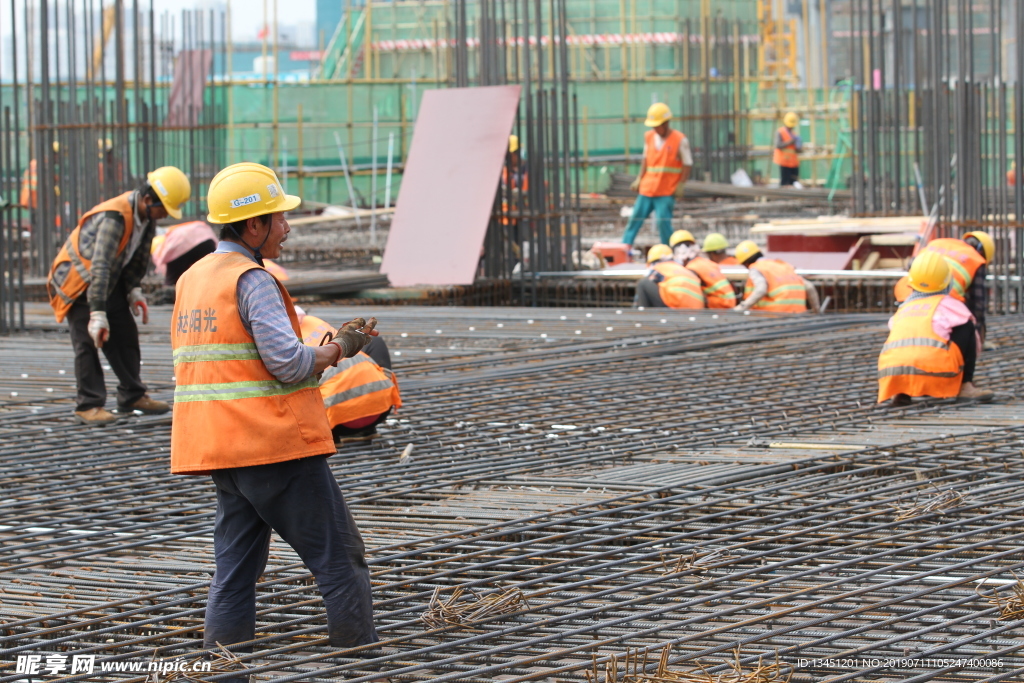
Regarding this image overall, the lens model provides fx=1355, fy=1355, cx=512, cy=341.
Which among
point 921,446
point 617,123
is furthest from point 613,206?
point 921,446

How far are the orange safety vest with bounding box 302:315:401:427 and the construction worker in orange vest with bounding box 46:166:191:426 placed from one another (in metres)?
1.08

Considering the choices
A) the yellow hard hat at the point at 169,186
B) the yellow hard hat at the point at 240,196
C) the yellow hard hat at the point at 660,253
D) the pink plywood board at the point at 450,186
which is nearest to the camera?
the yellow hard hat at the point at 240,196

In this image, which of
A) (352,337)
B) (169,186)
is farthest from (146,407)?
(352,337)

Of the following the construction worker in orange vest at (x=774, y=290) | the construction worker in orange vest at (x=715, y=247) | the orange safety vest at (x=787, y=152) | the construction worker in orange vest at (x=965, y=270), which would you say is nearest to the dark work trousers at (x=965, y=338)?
the construction worker in orange vest at (x=965, y=270)

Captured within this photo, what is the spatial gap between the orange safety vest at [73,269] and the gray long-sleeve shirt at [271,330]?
3.34 meters

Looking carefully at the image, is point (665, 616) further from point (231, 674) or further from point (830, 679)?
point (231, 674)

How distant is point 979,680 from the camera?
3414 mm

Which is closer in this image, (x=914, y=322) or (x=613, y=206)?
(x=914, y=322)

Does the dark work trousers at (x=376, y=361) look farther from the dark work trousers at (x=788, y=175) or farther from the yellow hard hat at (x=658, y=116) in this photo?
the dark work trousers at (x=788, y=175)

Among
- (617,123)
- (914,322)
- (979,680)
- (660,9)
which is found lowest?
(979,680)

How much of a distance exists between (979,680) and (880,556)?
1.09m

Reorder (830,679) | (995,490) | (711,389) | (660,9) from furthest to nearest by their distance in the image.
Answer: (660,9)
(711,389)
(995,490)
(830,679)

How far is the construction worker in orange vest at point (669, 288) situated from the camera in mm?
10797
